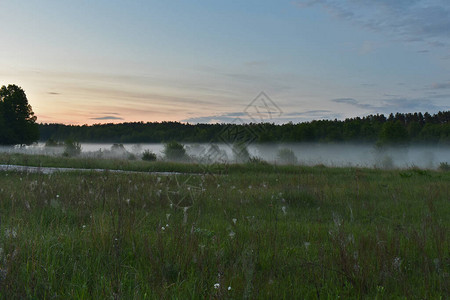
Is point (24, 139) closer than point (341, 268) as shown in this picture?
No

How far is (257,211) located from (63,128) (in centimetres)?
11175

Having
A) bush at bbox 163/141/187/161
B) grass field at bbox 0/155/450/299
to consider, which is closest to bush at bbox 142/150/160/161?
bush at bbox 163/141/187/161

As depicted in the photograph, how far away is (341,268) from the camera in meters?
3.21

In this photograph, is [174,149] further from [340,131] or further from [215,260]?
[340,131]

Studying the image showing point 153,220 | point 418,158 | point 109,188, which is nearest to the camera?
point 153,220

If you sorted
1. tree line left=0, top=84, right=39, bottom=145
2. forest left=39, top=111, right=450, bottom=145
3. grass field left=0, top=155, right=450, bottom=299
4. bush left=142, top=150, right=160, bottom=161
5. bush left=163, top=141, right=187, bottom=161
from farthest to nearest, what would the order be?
forest left=39, top=111, right=450, bottom=145 < bush left=163, top=141, right=187, bottom=161 < tree line left=0, top=84, right=39, bottom=145 < bush left=142, top=150, right=160, bottom=161 < grass field left=0, top=155, right=450, bottom=299

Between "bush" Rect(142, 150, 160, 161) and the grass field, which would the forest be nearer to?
"bush" Rect(142, 150, 160, 161)

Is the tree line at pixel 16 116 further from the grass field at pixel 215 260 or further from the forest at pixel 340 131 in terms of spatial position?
the grass field at pixel 215 260

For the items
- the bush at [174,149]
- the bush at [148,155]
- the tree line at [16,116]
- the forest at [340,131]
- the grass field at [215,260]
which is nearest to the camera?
the grass field at [215,260]

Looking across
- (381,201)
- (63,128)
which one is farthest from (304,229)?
(63,128)

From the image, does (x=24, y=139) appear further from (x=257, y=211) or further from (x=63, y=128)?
(x=63, y=128)

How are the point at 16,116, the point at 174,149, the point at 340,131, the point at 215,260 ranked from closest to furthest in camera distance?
1. the point at 215,260
2. the point at 16,116
3. the point at 174,149
4. the point at 340,131

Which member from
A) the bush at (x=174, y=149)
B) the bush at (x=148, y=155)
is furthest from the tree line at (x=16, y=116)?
the bush at (x=148, y=155)

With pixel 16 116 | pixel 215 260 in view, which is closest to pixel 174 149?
pixel 16 116
